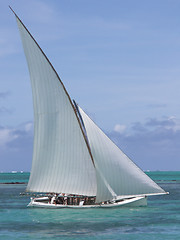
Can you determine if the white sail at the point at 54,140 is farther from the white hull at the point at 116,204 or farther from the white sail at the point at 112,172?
the white hull at the point at 116,204

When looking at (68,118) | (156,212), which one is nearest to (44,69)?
(68,118)

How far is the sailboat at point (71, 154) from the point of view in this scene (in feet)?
140

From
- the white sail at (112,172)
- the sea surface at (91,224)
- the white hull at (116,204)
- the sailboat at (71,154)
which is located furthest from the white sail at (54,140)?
the white hull at (116,204)

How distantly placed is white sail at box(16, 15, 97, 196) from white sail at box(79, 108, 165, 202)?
2.59 feet

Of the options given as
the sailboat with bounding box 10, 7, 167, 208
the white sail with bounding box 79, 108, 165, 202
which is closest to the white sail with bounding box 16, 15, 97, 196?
the sailboat with bounding box 10, 7, 167, 208

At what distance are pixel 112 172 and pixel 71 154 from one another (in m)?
4.05

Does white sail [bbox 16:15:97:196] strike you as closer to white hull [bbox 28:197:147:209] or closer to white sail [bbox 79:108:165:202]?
white sail [bbox 79:108:165:202]

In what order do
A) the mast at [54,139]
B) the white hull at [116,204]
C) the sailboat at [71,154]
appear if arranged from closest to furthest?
the mast at [54,139], the sailboat at [71,154], the white hull at [116,204]

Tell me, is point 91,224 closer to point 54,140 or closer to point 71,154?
point 71,154

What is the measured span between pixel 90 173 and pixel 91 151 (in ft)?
6.49

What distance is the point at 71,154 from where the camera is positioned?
4375 cm

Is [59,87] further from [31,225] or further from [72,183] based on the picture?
[31,225]

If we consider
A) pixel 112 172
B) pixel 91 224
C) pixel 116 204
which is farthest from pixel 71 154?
pixel 91 224

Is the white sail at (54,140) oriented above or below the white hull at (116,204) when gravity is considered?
above
